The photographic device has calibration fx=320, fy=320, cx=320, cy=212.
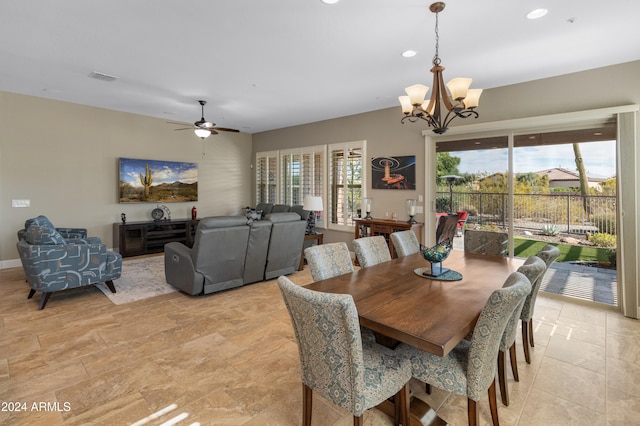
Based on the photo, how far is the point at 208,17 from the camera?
114 inches

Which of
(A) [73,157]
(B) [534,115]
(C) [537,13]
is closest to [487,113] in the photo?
(B) [534,115]

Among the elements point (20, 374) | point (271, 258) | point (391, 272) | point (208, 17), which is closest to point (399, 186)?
point (271, 258)

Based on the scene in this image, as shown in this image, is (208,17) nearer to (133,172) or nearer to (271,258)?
(271,258)

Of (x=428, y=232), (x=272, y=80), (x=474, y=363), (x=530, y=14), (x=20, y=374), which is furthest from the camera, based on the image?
(x=428, y=232)

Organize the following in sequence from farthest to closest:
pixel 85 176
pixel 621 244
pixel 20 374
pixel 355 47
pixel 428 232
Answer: pixel 85 176, pixel 428 232, pixel 621 244, pixel 355 47, pixel 20 374

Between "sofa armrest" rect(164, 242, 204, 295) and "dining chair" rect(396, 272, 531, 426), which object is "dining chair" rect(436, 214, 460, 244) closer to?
"dining chair" rect(396, 272, 531, 426)

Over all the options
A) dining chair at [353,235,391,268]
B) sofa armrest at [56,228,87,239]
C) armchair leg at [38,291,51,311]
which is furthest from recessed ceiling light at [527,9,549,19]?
sofa armrest at [56,228,87,239]

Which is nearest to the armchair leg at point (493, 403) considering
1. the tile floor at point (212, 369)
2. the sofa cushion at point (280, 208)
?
the tile floor at point (212, 369)

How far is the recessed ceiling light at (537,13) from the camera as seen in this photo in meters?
2.71

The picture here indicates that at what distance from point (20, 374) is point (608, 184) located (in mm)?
6266

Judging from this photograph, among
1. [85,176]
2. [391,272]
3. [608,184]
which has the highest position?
[85,176]

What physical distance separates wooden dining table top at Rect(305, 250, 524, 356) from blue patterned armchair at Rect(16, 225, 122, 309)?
3301 millimetres

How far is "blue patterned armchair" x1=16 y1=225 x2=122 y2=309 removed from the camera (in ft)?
12.0

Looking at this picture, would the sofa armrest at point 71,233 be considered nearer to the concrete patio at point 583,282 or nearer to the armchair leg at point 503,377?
the armchair leg at point 503,377
